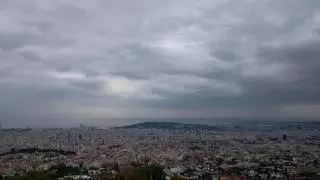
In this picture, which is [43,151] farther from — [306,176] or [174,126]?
[174,126]

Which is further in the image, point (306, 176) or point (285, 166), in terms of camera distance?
point (285, 166)

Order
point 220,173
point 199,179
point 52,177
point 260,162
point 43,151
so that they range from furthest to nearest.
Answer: point 43,151
point 260,162
point 220,173
point 199,179
point 52,177

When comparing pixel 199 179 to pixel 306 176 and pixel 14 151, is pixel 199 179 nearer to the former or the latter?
pixel 306 176

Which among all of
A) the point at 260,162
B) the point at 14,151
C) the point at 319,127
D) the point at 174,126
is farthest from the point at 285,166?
the point at 174,126

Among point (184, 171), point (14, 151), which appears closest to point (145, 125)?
point (14, 151)

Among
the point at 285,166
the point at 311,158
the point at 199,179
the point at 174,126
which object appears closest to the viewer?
the point at 199,179

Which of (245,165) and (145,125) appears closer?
(245,165)

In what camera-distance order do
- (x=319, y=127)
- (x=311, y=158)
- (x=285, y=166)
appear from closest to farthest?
(x=285, y=166)
(x=311, y=158)
(x=319, y=127)

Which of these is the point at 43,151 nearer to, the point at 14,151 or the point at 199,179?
the point at 14,151

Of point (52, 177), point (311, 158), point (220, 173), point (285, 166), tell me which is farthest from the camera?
point (311, 158)
